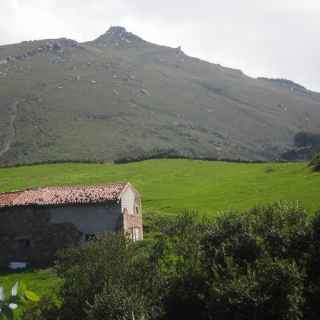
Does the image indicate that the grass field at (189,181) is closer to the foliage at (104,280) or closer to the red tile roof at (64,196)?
the red tile roof at (64,196)

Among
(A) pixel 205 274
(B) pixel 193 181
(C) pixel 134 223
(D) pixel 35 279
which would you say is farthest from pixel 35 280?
(B) pixel 193 181

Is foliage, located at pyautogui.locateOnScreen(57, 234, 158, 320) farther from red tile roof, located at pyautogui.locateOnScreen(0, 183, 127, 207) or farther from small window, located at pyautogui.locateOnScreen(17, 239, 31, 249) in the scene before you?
small window, located at pyautogui.locateOnScreen(17, 239, 31, 249)

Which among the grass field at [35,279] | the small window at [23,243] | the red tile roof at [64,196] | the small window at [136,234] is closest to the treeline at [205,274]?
the grass field at [35,279]

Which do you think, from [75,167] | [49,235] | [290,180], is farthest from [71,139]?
[49,235]

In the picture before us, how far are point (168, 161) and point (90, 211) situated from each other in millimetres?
51730

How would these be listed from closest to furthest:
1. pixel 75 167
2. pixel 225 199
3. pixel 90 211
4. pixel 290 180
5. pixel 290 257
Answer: pixel 290 257 → pixel 90 211 → pixel 225 199 → pixel 290 180 → pixel 75 167

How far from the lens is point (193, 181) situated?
78438 millimetres

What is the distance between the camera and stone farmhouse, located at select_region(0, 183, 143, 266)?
4606 cm

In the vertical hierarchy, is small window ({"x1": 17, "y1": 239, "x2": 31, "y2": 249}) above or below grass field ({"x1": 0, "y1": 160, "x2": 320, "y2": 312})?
below

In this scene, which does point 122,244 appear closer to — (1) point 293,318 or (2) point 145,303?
(2) point 145,303

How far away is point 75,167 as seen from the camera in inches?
3752

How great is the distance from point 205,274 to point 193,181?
170ft

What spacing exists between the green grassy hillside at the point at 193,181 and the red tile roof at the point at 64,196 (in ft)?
36.8

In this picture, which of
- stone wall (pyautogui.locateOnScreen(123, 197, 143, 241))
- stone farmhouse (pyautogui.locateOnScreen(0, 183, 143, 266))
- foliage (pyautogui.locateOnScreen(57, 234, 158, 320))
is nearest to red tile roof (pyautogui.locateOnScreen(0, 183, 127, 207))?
stone farmhouse (pyautogui.locateOnScreen(0, 183, 143, 266))
